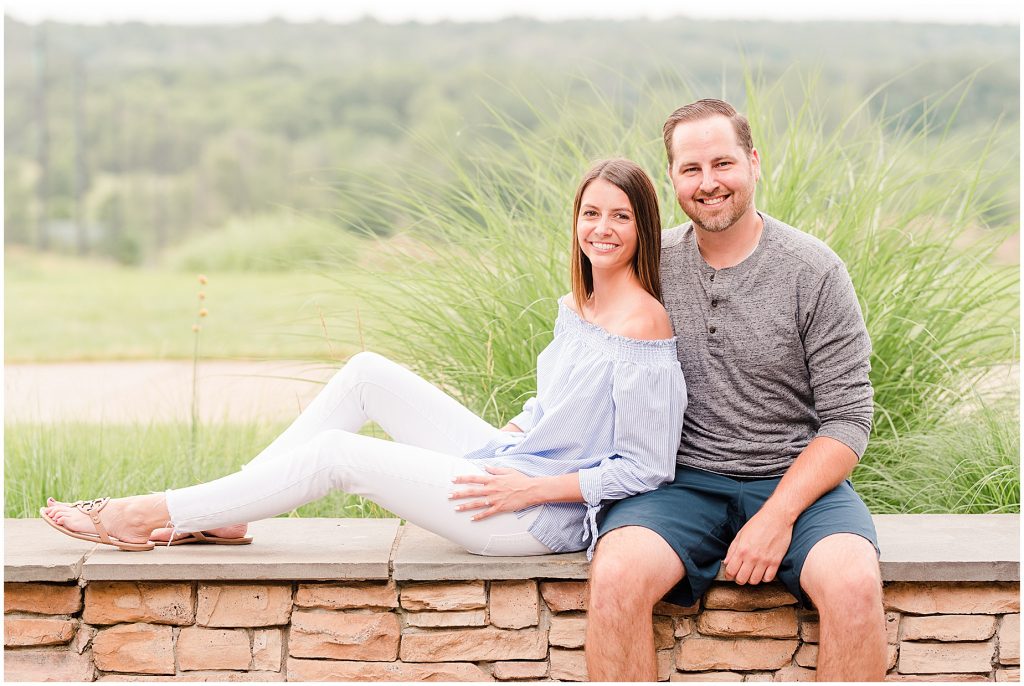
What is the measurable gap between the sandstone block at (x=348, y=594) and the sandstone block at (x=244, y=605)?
44 millimetres

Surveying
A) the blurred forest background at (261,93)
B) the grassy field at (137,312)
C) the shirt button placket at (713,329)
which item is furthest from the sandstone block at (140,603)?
the blurred forest background at (261,93)

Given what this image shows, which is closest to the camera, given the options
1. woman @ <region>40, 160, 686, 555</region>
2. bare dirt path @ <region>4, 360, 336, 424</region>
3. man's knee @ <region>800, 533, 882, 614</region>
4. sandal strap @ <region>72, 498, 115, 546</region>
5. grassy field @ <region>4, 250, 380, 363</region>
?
man's knee @ <region>800, 533, 882, 614</region>

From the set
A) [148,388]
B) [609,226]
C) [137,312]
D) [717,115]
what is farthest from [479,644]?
[137,312]

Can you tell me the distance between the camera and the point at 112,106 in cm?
2389

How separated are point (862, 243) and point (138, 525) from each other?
7.49 ft

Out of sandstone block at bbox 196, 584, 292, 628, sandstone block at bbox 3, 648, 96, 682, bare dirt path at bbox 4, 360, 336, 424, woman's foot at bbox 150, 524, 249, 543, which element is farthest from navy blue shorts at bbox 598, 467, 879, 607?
bare dirt path at bbox 4, 360, 336, 424

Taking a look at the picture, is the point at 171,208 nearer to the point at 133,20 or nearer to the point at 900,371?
the point at 133,20

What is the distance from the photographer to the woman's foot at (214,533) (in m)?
2.30

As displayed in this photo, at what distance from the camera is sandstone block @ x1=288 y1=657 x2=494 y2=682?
→ 7.51 ft

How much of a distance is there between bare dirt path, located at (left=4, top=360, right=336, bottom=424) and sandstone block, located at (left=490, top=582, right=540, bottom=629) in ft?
6.85

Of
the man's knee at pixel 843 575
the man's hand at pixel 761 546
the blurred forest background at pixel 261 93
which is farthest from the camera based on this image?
the blurred forest background at pixel 261 93

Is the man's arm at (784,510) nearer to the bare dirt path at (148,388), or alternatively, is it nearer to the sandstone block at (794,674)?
the sandstone block at (794,674)

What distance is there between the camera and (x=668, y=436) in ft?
7.08

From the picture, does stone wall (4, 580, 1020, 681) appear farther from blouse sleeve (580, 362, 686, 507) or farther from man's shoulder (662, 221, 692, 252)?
man's shoulder (662, 221, 692, 252)
